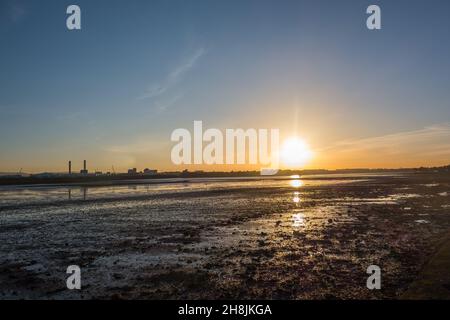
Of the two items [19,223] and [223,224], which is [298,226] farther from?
[19,223]

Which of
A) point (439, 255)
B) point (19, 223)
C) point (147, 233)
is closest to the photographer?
point (439, 255)

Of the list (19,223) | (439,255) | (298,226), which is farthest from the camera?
(19,223)

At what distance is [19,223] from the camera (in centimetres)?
2356

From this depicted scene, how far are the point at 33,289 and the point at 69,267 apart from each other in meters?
2.31

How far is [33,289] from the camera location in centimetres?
1035

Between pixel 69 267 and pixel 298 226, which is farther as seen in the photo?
pixel 298 226

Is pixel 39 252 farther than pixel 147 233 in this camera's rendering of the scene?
No
